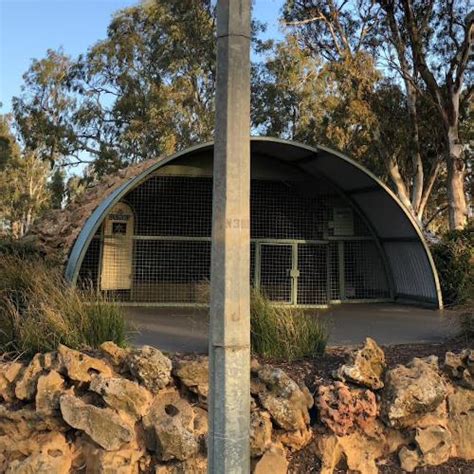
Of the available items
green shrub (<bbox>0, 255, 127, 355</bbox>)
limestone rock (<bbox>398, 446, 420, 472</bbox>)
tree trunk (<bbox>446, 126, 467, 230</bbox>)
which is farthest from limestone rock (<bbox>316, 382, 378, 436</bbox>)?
tree trunk (<bbox>446, 126, 467, 230</bbox>)

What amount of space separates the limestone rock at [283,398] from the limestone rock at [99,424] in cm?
122

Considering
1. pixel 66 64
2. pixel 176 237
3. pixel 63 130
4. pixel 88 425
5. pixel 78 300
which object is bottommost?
pixel 88 425

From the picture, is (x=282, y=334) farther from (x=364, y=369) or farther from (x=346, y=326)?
(x=346, y=326)

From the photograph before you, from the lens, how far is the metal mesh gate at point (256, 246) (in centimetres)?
1258

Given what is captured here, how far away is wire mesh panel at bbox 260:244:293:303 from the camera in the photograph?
1275 centimetres

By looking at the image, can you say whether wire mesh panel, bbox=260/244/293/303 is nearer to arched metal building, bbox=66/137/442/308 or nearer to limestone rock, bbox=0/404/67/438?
arched metal building, bbox=66/137/442/308

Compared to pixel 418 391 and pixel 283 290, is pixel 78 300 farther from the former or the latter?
pixel 283 290

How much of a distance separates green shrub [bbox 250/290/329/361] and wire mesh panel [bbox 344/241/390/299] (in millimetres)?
7297

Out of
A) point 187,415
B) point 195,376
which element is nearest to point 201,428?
point 187,415

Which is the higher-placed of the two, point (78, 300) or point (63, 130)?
point (63, 130)

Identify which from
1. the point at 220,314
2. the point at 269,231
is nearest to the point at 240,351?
the point at 220,314

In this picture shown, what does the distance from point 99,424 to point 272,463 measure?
1.53 m

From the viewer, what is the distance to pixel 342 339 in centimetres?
770

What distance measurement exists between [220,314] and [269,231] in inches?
423
